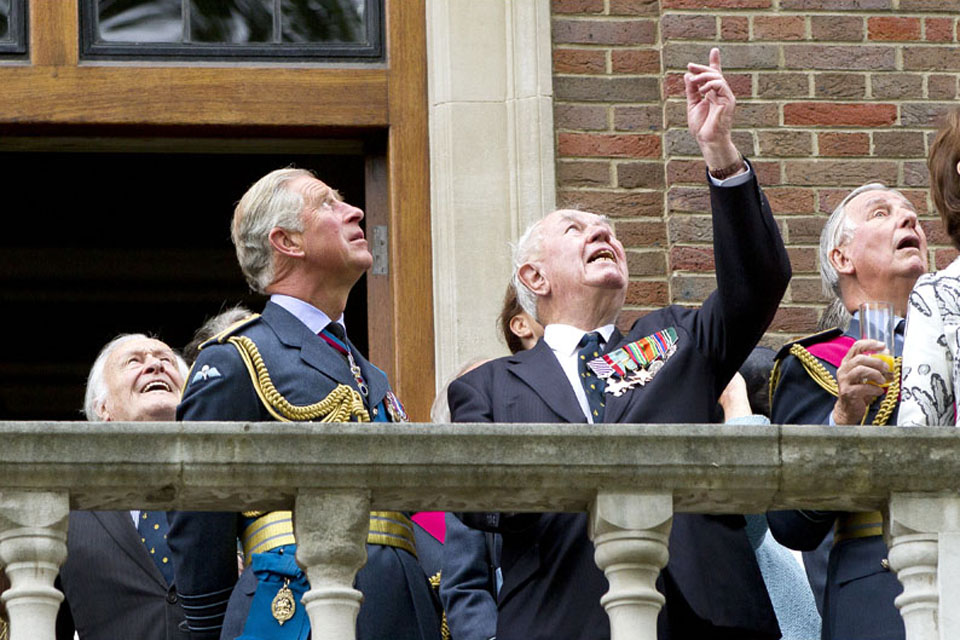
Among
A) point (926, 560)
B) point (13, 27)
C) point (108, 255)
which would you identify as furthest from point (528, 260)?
point (108, 255)

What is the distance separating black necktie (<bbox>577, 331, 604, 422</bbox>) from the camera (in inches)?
202

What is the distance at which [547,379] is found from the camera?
515 cm

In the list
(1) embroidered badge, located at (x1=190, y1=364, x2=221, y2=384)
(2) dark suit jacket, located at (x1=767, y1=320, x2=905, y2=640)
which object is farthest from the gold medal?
(2) dark suit jacket, located at (x1=767, y1=320, x2=905, y2=640)

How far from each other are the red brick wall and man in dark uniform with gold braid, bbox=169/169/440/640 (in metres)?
1.87

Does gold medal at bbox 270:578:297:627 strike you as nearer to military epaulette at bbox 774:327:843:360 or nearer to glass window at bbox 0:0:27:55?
military epaulette at bbox 774:327:843:360

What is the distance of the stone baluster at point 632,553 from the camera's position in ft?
13.8

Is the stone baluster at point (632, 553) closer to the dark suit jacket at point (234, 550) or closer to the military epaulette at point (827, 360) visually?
the dark suit jacket at point (234, 550)

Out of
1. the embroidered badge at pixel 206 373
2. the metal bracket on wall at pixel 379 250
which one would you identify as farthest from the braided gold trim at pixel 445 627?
the metal bracket on wall at pixel 379 250

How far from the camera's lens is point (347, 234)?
213 inches

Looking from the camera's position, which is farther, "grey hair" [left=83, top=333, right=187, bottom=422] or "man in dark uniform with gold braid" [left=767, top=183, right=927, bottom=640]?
"grey hair" [left=83, top=333, right=187, bottom=422]

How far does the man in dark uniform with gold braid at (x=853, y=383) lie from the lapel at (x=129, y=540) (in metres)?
1.49

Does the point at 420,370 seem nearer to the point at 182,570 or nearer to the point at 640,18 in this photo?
the point at 640,18

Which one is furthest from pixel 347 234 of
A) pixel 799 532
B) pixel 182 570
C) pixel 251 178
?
pixel 251 178

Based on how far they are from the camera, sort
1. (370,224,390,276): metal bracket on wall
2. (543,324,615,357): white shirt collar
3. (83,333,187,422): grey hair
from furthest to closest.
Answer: (370,224,390,276): metal bracket on wall → (83,333,187,422): grey hair → (543,324,615,357): white shirt collar
